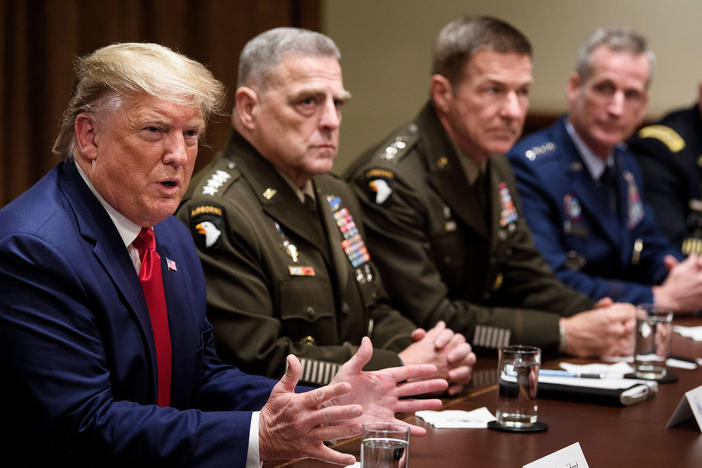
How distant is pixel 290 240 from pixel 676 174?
2.65m

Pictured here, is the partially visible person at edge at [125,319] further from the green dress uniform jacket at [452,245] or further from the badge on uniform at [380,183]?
the badge on uniform at [380,183]

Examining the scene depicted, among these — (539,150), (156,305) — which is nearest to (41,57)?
(539,150)

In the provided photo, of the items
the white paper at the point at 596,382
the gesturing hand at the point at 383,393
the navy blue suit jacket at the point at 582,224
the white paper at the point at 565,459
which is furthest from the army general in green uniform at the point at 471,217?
the white paper at the point at 565,459

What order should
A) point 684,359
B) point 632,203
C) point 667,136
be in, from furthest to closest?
1. point 667,136
2. point 632,203
3. point 684,359

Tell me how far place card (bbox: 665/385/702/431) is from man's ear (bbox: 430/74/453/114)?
1540mm

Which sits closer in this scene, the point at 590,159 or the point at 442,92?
the point at 442,92

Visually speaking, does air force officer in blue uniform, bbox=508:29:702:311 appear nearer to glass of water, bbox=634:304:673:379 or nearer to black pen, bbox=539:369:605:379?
glass of water, bbox=634:304:673:379

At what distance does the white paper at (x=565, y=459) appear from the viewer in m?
1.66

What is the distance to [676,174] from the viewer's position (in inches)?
179

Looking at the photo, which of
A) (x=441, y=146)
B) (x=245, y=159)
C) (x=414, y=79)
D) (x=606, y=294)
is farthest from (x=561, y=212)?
(x=414, y=79)

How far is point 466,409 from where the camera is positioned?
2.15 m

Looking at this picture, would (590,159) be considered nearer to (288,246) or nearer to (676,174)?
(676,174)

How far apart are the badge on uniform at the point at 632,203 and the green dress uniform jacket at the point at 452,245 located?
0.75 metres

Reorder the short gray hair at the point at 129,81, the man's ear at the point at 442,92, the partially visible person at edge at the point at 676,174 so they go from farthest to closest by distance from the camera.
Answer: the partially visible person at edge at the point at 676,174 < the man's ear at the point at 442,92 < the short gray hair at the point at 129,81
